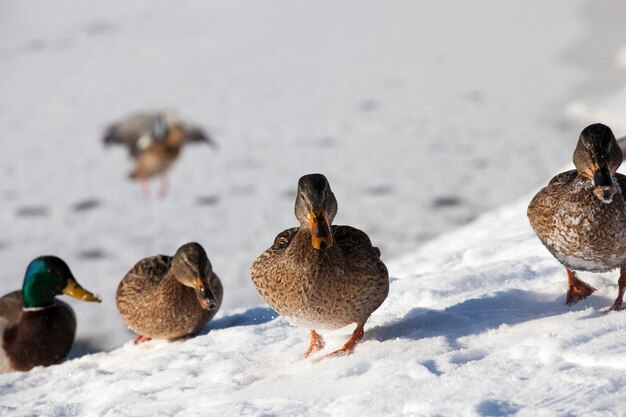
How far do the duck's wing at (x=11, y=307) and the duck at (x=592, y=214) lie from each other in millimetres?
3257

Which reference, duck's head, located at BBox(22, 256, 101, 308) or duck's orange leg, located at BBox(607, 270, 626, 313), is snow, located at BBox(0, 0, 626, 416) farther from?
duck's head, located at BBox(22, 256, 101, 308)

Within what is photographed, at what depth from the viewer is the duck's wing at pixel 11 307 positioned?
215 inches

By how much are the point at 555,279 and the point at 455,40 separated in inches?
405

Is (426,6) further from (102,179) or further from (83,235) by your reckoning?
(83,235)

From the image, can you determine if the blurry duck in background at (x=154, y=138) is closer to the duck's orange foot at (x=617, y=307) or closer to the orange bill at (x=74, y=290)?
the orange bill at (x=74, y=290)

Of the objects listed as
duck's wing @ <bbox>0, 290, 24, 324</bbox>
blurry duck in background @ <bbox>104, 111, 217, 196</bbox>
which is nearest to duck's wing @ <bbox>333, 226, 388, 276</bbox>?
duck's wing @ <bbox>0, 290, 24, 324</bbox>

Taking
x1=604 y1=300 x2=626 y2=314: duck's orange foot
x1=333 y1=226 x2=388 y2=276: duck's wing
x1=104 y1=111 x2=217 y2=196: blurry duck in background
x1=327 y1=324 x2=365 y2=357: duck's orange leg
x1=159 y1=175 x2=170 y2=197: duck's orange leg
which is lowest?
x1=604 y1=300 x2=626 y2=314: duck's orange foot

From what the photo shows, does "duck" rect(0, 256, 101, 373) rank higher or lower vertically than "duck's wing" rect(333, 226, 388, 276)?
lower

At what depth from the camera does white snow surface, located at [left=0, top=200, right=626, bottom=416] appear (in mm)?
3016

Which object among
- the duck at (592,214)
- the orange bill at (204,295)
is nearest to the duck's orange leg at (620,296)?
the duck at (592,214)

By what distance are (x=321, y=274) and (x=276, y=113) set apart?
7.96 meters

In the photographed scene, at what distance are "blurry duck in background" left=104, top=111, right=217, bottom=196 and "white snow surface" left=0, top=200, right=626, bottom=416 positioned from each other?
5.63 m

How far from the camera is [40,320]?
539cm

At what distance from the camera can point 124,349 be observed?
493 centimetres
